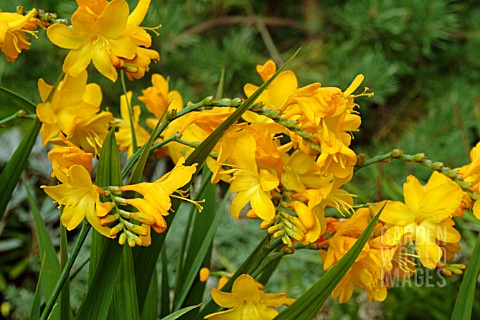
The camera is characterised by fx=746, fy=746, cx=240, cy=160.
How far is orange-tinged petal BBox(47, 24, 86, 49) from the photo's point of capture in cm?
67

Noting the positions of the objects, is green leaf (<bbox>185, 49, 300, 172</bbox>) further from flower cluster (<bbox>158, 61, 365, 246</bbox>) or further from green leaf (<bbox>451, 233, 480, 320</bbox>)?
green leaf (<bbox>451, 233, 480, 320</bbox>)

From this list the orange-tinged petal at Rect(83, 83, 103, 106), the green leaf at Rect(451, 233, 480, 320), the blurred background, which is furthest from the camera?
the blurred background

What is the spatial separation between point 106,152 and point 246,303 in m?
0.20

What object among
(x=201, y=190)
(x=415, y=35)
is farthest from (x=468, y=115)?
(x=201, y=190)

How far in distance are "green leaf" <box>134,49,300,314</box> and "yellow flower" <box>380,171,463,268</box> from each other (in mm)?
183

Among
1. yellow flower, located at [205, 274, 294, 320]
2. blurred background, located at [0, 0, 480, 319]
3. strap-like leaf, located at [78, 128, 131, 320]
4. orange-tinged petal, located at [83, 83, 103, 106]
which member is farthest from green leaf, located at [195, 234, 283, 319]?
blurred background, located at [0, 0, 480, 319]

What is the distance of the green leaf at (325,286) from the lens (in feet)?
2.06

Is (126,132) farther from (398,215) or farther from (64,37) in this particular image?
(398,215)

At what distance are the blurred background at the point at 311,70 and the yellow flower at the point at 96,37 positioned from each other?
107 cm

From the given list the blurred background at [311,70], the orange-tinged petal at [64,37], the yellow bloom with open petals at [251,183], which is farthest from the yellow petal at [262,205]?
the blurred background at [311,70]

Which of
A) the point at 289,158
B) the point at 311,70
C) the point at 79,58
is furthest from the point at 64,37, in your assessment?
the point at 311,70

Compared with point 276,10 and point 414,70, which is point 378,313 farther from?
point 276,10

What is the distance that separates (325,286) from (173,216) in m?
0.15

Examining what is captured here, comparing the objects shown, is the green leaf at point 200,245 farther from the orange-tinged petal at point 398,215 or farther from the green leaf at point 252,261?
the orange-tinged petal at point 398,215
